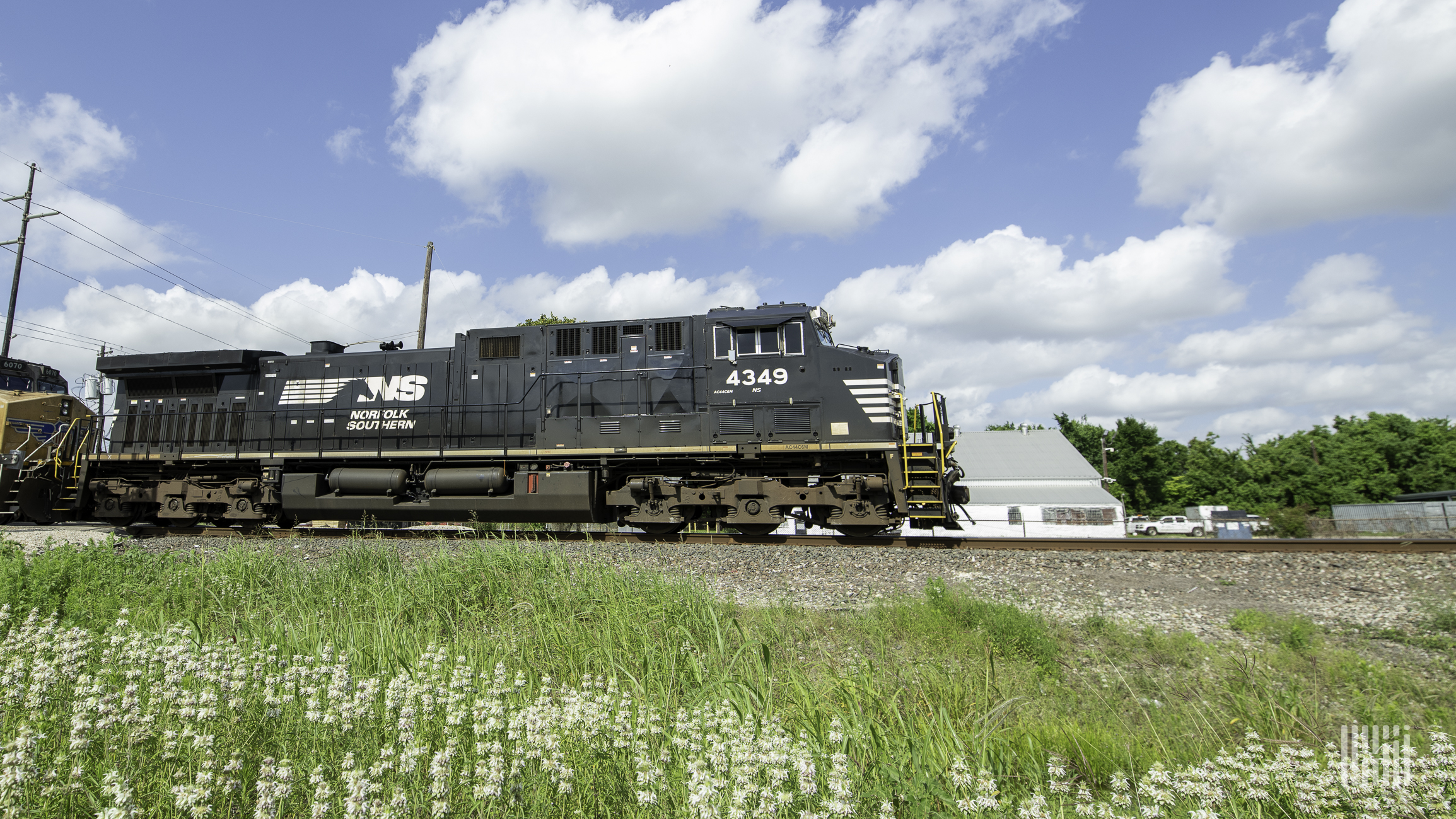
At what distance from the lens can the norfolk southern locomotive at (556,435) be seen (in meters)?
11.5

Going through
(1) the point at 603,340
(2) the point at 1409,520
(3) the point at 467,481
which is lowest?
(2) the point at 1409,520

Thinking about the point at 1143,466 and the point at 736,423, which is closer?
the point at 736,423

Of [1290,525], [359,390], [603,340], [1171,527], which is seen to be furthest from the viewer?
[1171,527]

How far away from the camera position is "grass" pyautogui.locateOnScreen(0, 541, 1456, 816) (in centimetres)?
277

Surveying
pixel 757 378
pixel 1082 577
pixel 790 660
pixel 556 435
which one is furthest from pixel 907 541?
pixel 790 660

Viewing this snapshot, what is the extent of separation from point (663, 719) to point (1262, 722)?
3556 mm

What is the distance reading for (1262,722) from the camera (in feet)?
12.3

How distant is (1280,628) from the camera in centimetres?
603

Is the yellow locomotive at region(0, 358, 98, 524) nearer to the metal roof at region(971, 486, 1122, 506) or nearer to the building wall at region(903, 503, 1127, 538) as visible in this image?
the building wall at region(903, 503, 1127, 538)

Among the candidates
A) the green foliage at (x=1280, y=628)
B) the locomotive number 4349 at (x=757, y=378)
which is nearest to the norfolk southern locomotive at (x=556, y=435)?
the locomotive number 4349 at (x=757, y=378)

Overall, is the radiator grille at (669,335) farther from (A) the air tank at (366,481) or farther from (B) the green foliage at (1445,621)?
(B) the green foliage at (1445,621)

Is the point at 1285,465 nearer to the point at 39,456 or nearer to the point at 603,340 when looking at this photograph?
the point at 603,340

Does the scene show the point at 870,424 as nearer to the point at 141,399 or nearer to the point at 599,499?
the point at 599,499

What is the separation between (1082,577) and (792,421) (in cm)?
518
